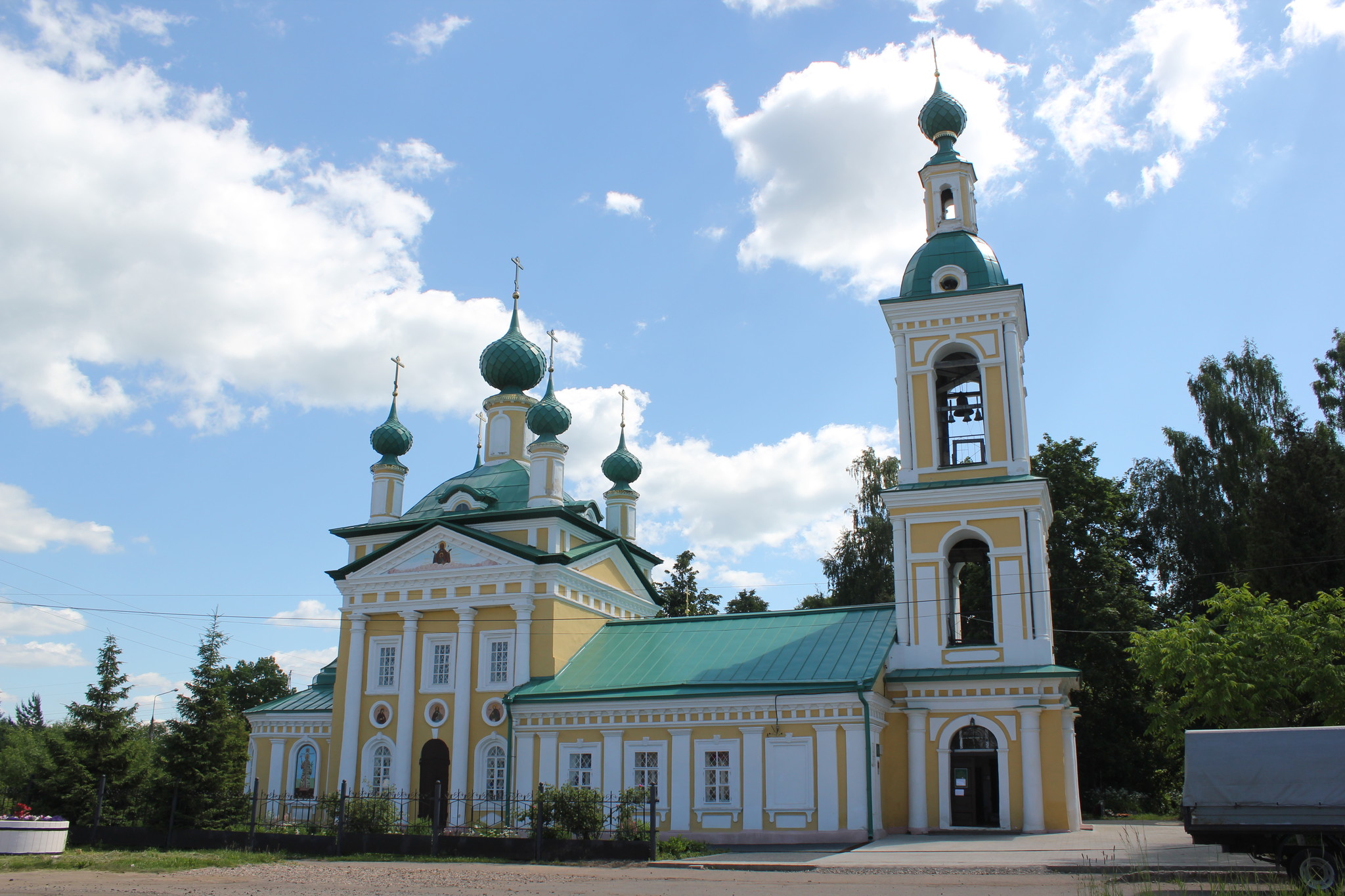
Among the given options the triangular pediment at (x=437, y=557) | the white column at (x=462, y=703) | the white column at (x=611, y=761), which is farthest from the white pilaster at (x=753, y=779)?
the triangular pediment at (x=437, y=557)

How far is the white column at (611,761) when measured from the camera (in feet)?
69.0

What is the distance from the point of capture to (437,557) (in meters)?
24.7

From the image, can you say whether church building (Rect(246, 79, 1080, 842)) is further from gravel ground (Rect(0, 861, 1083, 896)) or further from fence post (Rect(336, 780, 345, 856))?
gravel ground (Rect(0, 861, 1083, 896))

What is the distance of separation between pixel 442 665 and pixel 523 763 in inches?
141

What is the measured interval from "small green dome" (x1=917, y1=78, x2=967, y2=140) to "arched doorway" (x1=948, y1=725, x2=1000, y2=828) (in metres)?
13.9

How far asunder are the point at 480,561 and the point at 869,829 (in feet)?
34.9

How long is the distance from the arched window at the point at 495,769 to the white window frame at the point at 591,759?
172 centimetres

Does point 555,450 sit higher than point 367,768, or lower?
higher

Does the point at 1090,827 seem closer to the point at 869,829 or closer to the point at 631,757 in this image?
the point at 869,829

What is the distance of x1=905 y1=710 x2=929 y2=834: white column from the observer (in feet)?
64.2

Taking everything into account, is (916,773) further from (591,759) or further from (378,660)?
(378,660)

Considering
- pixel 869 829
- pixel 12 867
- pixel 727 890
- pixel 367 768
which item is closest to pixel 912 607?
pixel 869 829

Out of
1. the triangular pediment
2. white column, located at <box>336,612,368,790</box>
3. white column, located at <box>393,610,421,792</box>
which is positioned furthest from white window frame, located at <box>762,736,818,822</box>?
white column, located at <box>336,612,368,790</box>

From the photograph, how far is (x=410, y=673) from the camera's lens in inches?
952
